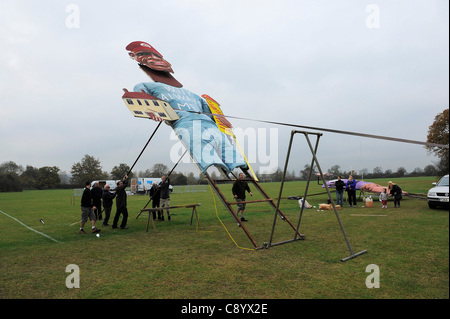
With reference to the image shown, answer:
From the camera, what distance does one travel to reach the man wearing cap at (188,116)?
8.04 metres

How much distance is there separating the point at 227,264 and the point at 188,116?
4.89 metres

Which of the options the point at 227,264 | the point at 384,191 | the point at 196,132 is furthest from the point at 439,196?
the point at 227,264

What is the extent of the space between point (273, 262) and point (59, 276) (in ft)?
14.1

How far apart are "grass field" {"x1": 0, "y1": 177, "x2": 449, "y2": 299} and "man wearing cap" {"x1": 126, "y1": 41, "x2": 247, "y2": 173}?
248 centimetres

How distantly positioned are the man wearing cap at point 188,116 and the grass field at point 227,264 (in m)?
2.48

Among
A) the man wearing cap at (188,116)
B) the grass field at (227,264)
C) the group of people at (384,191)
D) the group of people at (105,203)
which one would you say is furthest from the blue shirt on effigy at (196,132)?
the group of people at (384,191)

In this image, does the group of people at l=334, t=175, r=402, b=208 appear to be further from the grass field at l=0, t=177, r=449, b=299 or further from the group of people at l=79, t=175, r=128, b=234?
the group of people at l=79, t=175, r=128, b=234

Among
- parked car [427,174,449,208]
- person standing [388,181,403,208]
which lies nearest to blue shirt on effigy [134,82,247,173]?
parked car [427,174,449,208]

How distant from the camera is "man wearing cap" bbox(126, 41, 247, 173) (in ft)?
26.4

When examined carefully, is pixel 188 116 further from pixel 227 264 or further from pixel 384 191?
pixel 384 191

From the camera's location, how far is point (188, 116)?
351 inches
